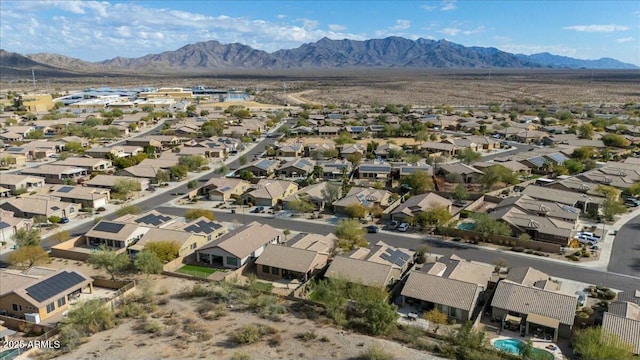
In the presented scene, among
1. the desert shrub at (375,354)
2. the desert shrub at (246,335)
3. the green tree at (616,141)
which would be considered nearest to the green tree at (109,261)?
the desert shrub at (246,335)

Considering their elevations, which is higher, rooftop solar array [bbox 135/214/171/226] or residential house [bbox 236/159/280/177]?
residential house [bbox 236/159/280/177]

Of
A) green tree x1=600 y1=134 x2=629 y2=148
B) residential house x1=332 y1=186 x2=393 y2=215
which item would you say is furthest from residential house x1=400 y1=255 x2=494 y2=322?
green tree x1=600 y1=134 x2=629 y2=148

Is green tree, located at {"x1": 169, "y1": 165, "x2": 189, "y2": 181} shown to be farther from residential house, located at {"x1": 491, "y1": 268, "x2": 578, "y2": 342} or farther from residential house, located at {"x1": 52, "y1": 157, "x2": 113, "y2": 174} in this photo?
residential house, located at {"x1": 491, "y1": 268, "x2": 578, "y2": 342}

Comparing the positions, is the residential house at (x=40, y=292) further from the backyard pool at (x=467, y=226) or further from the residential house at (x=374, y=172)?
the residential house at (x=374, y=172)

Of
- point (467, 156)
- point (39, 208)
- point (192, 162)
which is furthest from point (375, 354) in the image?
point (467, 156)

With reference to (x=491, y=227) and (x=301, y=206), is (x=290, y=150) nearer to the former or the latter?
(x=301, y=206)

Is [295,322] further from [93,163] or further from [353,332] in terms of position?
[93,163]
